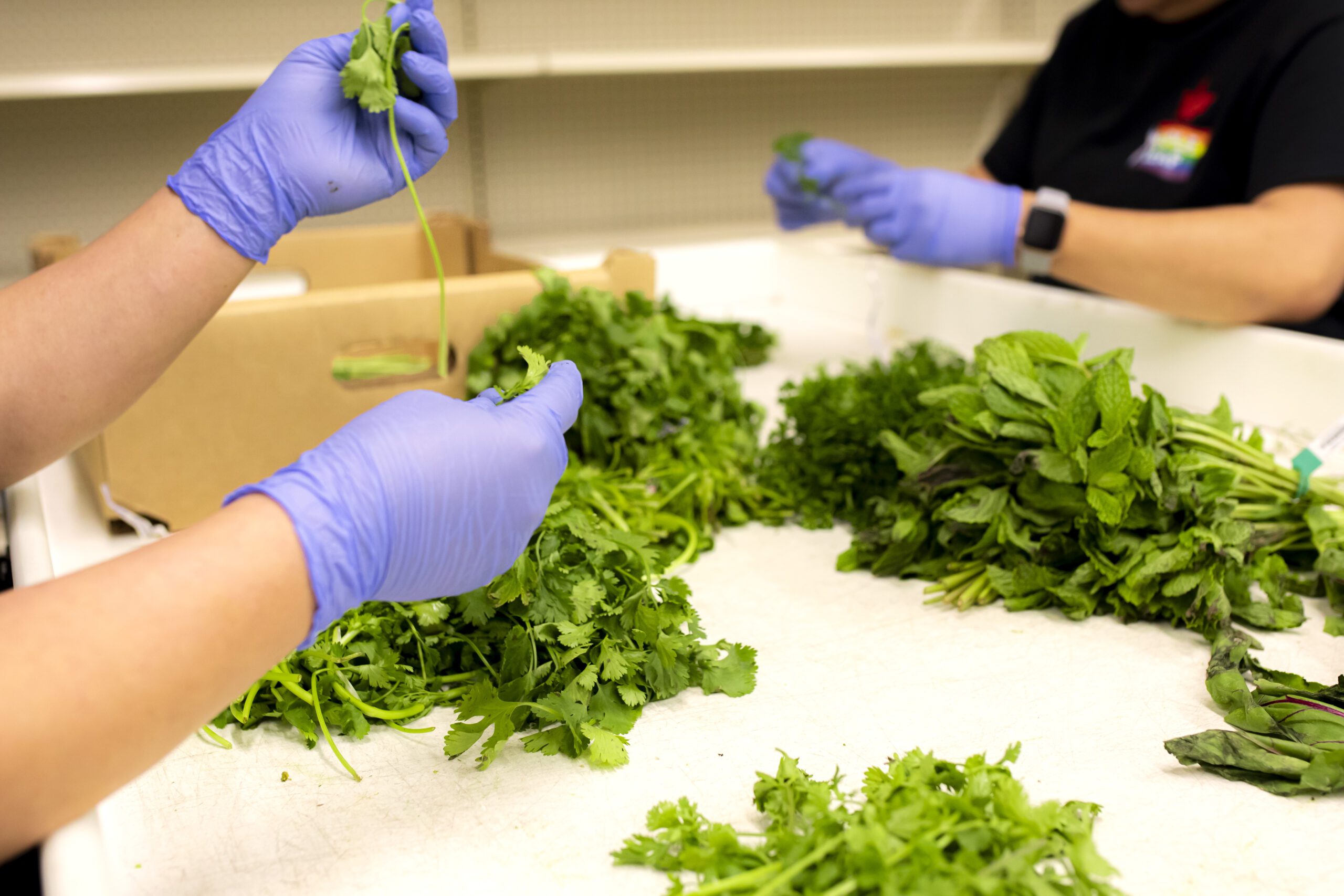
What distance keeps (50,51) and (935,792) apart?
2838 millimetres

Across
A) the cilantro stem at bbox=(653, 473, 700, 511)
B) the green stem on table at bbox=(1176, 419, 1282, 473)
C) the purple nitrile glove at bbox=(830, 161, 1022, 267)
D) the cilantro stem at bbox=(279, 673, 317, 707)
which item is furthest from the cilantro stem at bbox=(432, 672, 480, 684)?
the purple nitrile glove at bbox=(830, 161, 1022, 267)

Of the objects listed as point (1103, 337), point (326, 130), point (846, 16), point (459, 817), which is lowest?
point (459, 817)

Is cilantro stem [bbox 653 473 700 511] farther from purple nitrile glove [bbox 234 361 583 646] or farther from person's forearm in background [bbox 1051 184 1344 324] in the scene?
person's forearm in background [bbox 1051 184 1344 324]

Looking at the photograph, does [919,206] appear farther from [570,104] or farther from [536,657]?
[570,104]

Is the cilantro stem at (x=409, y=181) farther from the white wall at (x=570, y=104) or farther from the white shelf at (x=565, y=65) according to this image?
the white wall at (x=570, y=104)

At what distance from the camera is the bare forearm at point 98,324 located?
3.03ft

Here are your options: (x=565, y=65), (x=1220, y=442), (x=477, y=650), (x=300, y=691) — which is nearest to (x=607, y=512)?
(x=477, y=650)

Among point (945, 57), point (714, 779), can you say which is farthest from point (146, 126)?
point (714, 779)

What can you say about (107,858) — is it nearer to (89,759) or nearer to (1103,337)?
(89,759)

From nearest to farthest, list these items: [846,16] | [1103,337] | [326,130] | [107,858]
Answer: [107,858] → [326,130] → [1103,337] → [846,16]

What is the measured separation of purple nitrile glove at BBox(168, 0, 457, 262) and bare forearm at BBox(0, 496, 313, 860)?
18.8 inches

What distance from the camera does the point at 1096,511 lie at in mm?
967

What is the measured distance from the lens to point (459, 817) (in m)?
0.73

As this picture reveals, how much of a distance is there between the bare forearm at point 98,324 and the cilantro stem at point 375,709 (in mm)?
393
